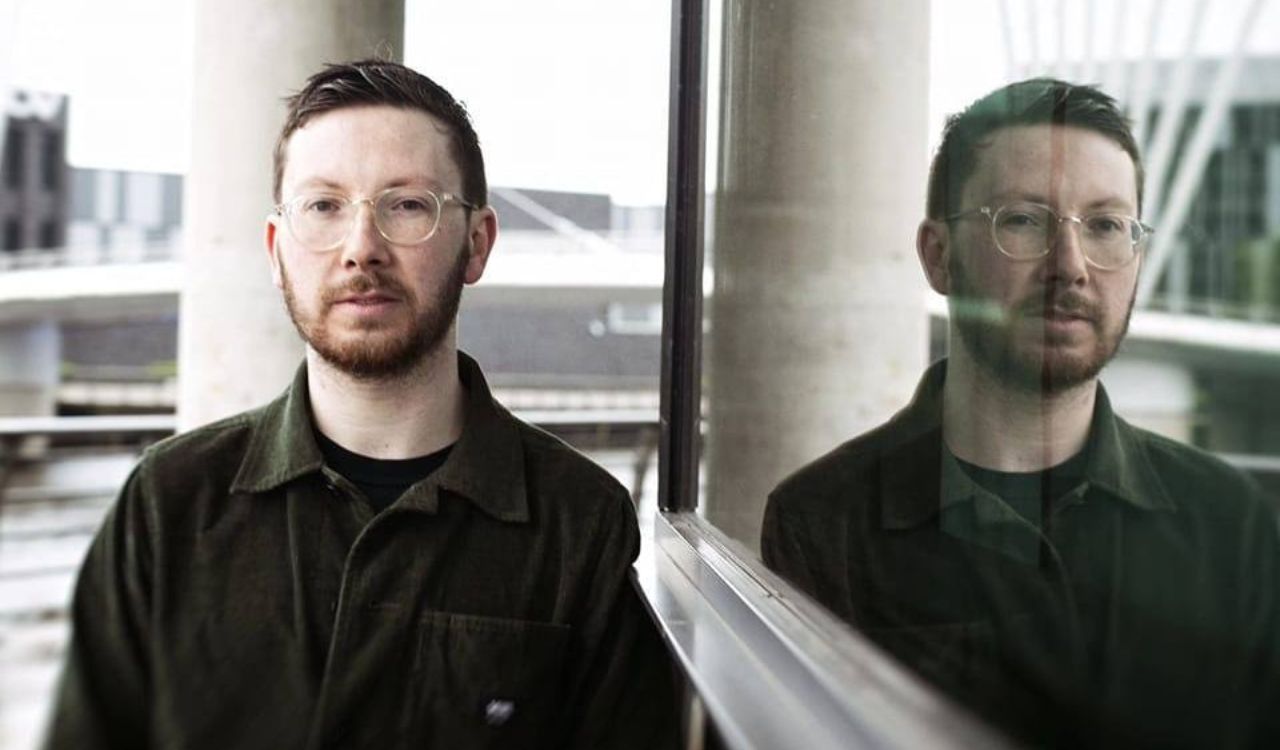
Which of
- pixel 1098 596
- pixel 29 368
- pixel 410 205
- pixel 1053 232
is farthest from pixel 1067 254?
pixel 29 368

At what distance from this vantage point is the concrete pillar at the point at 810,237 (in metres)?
1.37

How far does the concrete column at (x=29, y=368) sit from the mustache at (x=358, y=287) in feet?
1.49

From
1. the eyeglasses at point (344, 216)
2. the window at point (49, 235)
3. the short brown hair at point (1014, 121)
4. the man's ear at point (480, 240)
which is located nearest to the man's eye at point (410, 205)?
the eyeglasses at point (344, 216)

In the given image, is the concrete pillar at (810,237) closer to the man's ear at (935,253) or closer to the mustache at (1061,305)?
the man's ear at (935,253)

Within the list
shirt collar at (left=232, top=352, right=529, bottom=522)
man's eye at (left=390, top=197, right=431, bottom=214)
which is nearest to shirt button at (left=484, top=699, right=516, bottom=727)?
shirt collar at (left=232, top=352, right=529, bottom=522)

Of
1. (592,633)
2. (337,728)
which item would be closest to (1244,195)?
(592,633)

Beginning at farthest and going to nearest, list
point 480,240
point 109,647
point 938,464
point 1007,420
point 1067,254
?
1. point 480,240
2. point 109,647
3. point 938,464
4. point 1007,420
5. point 1067,254

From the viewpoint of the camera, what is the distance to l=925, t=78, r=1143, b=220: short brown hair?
855 millimetres

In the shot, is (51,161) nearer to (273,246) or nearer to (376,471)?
(273,246)

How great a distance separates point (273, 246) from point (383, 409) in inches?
13.2

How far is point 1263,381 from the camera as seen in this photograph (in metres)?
0.66

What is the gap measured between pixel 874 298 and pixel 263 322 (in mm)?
1069

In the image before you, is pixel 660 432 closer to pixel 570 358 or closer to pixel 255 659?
pixel 570 358

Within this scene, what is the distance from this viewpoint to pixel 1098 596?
2.75ft
